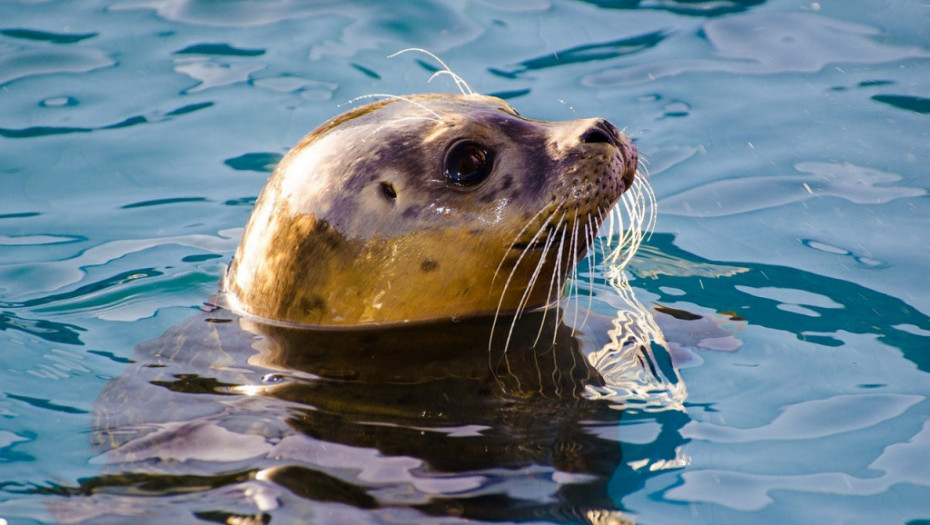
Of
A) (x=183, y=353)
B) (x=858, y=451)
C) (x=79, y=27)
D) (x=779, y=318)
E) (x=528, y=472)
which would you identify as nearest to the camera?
(x=528, y=472)

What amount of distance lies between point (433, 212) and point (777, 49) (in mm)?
4722

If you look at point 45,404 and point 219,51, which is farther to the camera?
point 219,51

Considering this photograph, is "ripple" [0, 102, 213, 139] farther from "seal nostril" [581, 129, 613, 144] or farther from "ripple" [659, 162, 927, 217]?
"seal nostril" [581, 129, 613, 144]

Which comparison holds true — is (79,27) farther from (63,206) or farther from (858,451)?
(858,451)

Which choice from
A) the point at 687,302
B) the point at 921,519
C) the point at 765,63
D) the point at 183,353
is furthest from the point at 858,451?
the point at 765,63

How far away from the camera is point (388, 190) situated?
15.2ft

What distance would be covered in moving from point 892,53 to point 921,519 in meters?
5.15

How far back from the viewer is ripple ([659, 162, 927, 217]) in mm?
6711

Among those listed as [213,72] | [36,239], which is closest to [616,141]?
[36,239]

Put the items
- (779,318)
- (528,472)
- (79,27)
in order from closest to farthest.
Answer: (528,472), (779,318), (79,27)

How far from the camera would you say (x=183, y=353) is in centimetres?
476

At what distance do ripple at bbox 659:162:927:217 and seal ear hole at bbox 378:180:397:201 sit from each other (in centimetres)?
262

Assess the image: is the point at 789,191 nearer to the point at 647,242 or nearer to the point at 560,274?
the point at 647,242

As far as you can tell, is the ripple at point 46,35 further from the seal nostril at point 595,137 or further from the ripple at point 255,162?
the seal nostril at point 595,137
